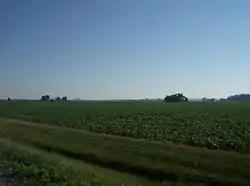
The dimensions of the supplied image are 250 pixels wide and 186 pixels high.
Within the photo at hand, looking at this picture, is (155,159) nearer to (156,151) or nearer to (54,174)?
(156,151)

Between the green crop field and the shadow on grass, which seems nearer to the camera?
the shadow on grass

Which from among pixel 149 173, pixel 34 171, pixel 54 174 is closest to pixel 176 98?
pixel 149 173

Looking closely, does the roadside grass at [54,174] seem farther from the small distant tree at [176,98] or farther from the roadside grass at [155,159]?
the small distant tree at [176,98]

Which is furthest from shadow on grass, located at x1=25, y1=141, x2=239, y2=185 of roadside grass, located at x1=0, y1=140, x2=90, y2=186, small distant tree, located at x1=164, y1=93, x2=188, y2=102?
small distant tree, located at x1=164, y1=93, x2=188, y2=102

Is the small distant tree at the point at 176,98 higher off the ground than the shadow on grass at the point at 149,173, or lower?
higher

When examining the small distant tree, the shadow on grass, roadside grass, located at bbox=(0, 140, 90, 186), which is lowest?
the shadow on grass

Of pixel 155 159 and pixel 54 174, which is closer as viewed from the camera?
pixel 54 174

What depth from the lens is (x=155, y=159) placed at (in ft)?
90.3

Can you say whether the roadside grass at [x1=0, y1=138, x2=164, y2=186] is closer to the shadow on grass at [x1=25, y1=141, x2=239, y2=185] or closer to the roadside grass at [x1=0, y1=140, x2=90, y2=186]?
the roadside grass at [x1=0, y1=140, x2=90, y2=186]

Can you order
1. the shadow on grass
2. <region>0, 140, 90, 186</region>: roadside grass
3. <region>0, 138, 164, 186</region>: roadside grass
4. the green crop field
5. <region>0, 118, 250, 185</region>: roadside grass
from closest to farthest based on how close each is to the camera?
<region>0, 140, 90, 186</region>: roadside grass, <region>0, 138, 164, 186</region>: roadside grass, the shadow on grass, <region>0, 118, 250, 185</region>: roadside grass, the green crop field

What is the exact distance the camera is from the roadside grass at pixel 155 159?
898 inches

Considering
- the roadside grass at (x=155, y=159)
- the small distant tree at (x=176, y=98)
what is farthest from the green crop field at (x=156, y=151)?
the small distant tree at (x=176, y=98)

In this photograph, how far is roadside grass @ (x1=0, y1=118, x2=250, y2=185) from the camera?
22812mm

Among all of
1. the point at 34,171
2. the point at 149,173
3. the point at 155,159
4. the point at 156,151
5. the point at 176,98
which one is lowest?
the point at 149,173
